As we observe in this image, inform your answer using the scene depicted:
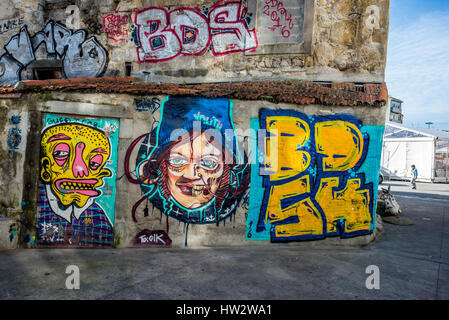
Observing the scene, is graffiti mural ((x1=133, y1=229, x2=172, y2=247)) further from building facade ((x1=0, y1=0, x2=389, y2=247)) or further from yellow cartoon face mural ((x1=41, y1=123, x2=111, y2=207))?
yellow cartoon face mural ((x1=41, y1=123, x2=111, y2=207))

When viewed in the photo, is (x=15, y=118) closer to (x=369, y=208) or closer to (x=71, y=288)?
(x=71, y=288)

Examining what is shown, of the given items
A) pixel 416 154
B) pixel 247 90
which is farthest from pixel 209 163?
pixel 416 154

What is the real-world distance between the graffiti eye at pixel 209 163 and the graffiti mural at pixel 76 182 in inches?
69.4

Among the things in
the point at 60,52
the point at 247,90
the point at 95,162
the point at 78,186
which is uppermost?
the point at 60,52

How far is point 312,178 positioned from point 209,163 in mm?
→ 2185

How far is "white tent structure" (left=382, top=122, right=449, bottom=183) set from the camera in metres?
22.7

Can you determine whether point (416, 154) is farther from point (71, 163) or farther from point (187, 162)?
point (71, 163)

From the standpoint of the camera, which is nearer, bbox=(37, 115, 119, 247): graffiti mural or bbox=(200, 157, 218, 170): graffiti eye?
bbox=(37, 115, 119, 247): graffiti mural

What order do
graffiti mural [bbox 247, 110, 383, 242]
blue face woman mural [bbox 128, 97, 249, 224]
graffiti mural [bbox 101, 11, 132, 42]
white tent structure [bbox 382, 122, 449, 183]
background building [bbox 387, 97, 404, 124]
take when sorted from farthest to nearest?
white tent structure [bbox 382, 122, 449, 183]
background building [bbox 387, 97, 404, 124]
graffiti mural [bbox 101, 11, 132, 42]
graffiti mural [bbox 247, 110, 383, 242]
blue face woman mural [bbox 128, 97, 249, 224]

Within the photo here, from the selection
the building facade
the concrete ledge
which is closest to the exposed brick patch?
the building facade

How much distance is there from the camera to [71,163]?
5.71 meters

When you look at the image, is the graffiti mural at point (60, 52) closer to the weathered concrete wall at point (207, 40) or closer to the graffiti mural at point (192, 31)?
the weathered concrete wall at point (207, 40)

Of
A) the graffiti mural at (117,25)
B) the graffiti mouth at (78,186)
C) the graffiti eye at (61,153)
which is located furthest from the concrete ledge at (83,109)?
the graffiti mural at (117,25)

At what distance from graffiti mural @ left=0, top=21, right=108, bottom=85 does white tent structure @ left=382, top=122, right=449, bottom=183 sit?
2396 cm
